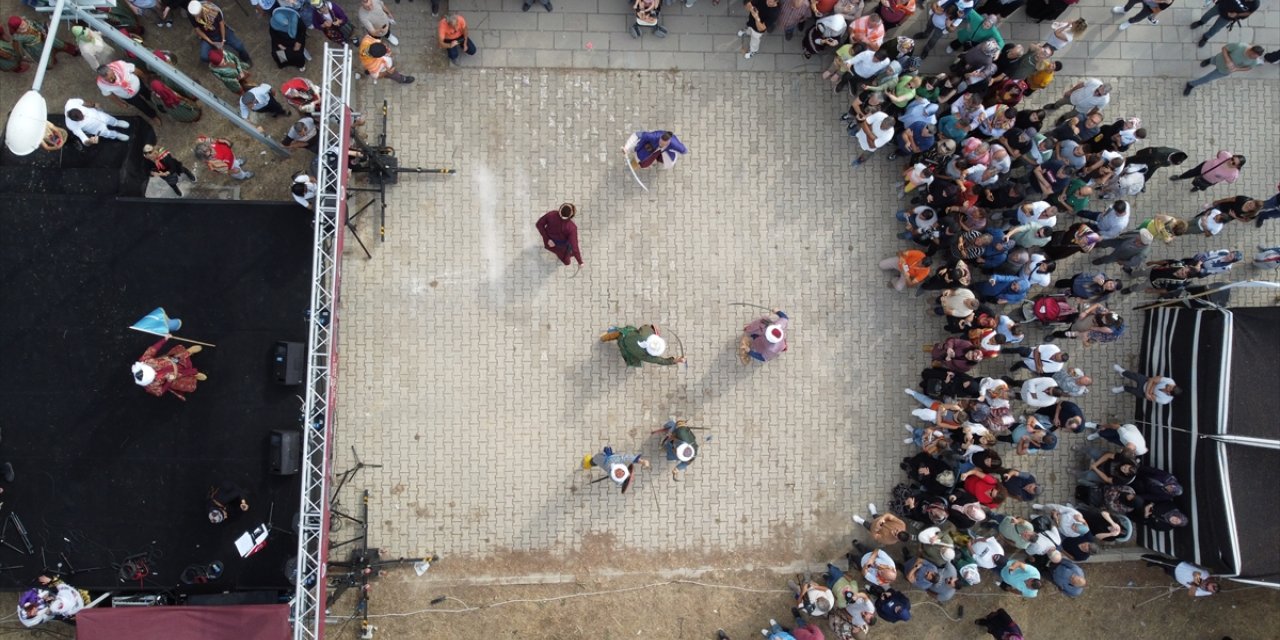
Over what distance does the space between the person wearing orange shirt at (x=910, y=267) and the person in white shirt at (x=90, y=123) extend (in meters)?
13.9

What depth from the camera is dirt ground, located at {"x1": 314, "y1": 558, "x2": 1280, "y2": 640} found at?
12.6 metres

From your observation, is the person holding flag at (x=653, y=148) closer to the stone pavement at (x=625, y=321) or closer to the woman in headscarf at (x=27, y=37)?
the stone pavement at (x=625, y=321)

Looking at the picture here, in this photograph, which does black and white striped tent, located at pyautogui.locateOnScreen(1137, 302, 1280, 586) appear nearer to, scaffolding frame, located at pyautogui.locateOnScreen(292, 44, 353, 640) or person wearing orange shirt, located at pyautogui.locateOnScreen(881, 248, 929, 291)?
person wearing orange shirt, located at pyautogui.locateOnScreen(881, 248, 929, 291)

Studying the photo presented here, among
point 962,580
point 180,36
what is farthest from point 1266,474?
point 180,36

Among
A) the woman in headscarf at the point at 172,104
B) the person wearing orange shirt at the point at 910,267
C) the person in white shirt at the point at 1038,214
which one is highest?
the woman in headscarf at the point at 172,104

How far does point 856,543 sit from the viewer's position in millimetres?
12789

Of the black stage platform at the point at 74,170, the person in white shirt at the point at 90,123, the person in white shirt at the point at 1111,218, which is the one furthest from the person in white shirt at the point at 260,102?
the person in white shirt at the point at 1111,218

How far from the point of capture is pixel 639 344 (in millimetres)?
11305

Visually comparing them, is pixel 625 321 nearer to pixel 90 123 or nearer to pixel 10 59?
pixel 90 123

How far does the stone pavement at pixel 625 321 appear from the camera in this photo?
12.6m

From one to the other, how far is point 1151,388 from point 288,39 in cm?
1653

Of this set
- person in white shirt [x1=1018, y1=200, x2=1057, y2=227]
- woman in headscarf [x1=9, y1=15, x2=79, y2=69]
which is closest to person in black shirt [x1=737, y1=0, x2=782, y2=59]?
person in white shirt [x1=1018, y1=200, x2=1057, y2=227]

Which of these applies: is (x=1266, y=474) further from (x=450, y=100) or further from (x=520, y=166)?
(x=450, y=100)

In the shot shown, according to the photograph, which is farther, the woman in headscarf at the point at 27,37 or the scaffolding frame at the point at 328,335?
the woman in headscarf at the point at 27,37
